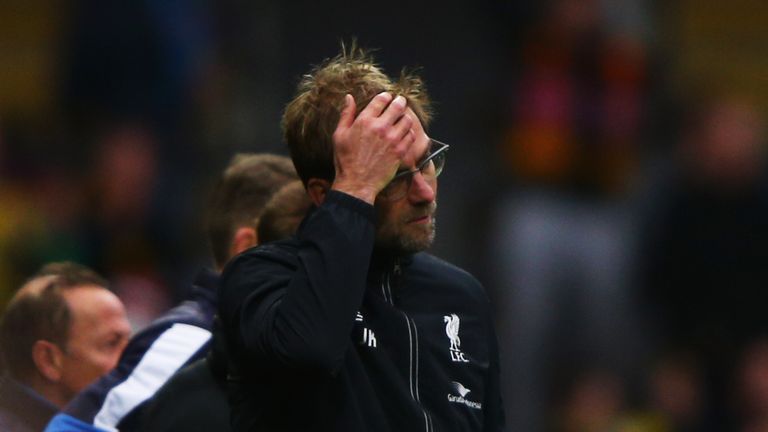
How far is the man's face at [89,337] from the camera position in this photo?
4086mm

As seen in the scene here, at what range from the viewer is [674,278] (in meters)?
7.62

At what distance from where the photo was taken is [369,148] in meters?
3.14

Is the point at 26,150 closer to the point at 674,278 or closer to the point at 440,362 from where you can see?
the point at 674,278

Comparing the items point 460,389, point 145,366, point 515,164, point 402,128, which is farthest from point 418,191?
point 515,164

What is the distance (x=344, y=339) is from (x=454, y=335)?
47cm

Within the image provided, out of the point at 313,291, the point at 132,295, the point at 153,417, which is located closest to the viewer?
the point at 313,291

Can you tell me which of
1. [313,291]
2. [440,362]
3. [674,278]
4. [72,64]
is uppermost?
[313,291]

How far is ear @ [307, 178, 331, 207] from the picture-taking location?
331 cm

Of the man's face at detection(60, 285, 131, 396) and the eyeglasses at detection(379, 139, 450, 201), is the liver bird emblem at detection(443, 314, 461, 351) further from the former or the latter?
the man's face at detection(60, 285, 131, 396)

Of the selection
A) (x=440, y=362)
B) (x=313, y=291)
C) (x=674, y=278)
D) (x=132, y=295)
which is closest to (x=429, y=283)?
(x=440, y=362)

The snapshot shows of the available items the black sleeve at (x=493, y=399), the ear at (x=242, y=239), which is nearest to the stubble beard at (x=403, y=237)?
the black sleeve at (x=493, y=399)

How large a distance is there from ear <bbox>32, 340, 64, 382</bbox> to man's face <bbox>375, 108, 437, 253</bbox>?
1.13 meters

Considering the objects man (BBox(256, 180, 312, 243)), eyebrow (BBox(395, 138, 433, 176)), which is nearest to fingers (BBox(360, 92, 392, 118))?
eyebrow (BBox(395, 138, 433, 176))

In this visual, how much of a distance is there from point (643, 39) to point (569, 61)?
63 cm
